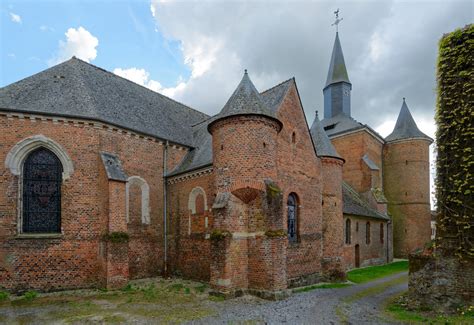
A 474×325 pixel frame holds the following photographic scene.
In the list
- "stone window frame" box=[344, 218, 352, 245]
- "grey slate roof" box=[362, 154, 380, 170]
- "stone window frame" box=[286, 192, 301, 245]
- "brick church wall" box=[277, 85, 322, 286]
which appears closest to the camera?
"brick church wall" box=[277, 85, 322, 286]

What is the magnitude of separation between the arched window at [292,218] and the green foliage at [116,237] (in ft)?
23.5

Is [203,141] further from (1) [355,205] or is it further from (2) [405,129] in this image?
(2) [405,129]

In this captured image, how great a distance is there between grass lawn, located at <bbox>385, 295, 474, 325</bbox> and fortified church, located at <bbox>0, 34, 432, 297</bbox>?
4007 millimetres

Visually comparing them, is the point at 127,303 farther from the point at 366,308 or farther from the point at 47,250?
the point at 366,308

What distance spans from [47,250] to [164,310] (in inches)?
247

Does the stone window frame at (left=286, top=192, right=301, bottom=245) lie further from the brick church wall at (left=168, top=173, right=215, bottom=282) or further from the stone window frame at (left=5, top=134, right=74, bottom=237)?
the stone window frame at (left=5, top=134, right=74, bottom=237)

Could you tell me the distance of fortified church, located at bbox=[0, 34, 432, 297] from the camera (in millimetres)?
13055

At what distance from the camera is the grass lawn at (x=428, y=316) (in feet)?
30.5

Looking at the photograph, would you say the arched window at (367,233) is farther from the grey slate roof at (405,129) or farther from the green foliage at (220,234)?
the green foliage at (220,234)

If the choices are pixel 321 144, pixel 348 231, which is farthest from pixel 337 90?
pixel 321 144

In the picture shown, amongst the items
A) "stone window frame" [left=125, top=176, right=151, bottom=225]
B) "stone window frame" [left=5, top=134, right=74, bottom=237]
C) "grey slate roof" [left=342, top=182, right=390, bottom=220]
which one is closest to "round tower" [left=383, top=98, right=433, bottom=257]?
"grey slate roof" [left=342, top=182, right=390, bottom=220]

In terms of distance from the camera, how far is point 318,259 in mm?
16188

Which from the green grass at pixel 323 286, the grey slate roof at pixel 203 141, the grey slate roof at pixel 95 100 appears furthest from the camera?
the grey slate roof at pixel 203 141

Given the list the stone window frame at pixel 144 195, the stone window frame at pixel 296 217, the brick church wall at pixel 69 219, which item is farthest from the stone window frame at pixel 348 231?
the brick church wall at pixel 69 219
